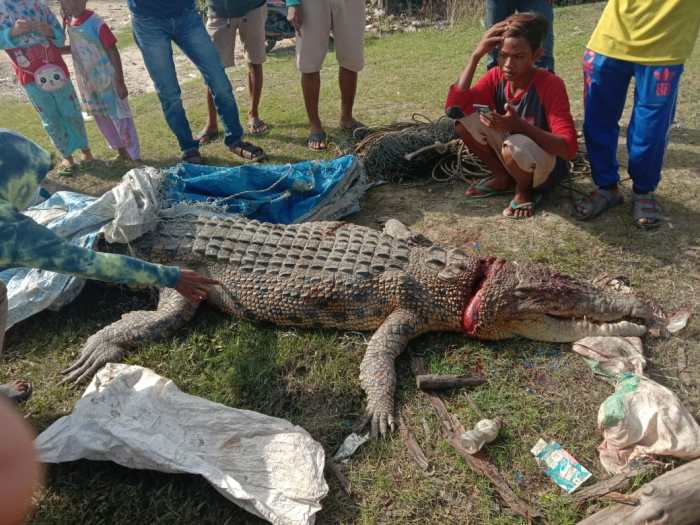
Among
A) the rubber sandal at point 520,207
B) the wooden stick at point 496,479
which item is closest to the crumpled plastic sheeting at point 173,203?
the rubber sandal at point 520,207

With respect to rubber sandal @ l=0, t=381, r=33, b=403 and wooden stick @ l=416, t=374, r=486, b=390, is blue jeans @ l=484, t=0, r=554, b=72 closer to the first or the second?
wooden stick @ l=416, t=374, r=486, b=390

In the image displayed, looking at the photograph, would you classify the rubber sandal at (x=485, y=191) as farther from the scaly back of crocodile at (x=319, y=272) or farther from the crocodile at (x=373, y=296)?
the scaly back of crocodile at (x=319, y=272)

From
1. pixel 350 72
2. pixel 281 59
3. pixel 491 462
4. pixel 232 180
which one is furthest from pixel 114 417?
pixel 281 59

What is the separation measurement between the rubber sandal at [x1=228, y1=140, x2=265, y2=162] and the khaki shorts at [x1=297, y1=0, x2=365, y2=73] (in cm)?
90

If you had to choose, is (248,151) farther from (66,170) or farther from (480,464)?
(480,464)

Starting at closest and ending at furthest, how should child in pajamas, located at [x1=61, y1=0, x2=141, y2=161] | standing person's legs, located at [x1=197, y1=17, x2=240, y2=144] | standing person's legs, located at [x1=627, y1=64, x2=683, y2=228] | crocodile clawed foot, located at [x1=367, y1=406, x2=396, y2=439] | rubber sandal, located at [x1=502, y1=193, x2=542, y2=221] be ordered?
crocodile clawed foot, located at [x1=367, y1=406, x2=396, y2=439], standing person's legs, located at [x1=627, y1=64, x2=683, y2=228], rubber sandal, located at [x1=502, y1=193, x2=542, y2=221], child in pajamas, located at [x1=61, y1=0, x2=141, y2=161], standing person's legs, located at [x1=197, y1=17, x2=240, y2=144]

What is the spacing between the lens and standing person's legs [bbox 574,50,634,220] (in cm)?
337

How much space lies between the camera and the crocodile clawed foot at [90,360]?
2.77 meters

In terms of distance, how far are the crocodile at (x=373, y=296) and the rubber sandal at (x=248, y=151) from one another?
1970 mm

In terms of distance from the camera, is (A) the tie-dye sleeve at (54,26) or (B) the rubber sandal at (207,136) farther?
(B) the rubber sandal at (207,136)

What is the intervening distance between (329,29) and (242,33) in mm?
1015

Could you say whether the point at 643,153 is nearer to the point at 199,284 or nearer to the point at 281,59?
the point at 199,284

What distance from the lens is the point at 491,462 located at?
2232 millimetres

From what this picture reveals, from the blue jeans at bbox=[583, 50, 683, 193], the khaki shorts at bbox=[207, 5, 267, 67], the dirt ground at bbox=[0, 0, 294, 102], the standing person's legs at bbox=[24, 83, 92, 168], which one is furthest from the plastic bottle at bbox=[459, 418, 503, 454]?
the dirt ground at bbox=[0, 0, 294, 102]
